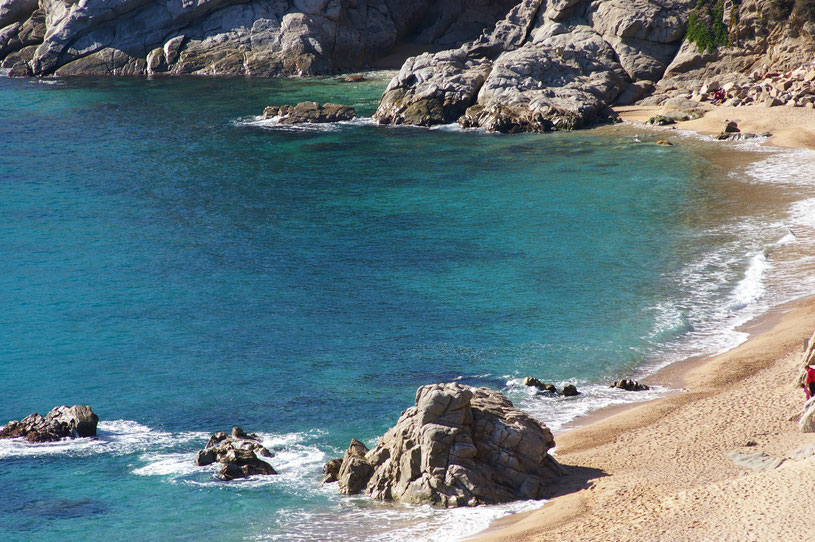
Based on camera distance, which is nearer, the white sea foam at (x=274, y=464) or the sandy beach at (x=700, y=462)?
the sandy beach at (x=700, y=462)

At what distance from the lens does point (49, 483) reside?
1983 cm

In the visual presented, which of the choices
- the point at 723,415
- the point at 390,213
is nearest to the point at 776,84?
the point at 390,213

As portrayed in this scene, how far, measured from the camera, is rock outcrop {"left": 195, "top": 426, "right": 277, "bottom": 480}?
781 inches

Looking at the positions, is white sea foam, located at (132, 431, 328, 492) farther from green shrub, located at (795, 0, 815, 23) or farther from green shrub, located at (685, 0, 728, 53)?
green shrub, located at (795, 0, 815, 23)

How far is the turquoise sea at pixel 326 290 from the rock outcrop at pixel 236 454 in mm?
327

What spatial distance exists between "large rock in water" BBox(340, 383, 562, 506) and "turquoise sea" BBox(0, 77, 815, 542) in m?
0.49

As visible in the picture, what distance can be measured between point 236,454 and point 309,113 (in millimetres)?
45715

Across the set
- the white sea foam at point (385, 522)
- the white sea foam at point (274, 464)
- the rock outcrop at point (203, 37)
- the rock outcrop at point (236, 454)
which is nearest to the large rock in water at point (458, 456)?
the white sea foam at point (385, 522)

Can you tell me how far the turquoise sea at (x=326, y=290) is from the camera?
19875 millimetres

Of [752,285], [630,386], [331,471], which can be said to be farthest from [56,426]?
[752,285]

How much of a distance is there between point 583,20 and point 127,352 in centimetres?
5164

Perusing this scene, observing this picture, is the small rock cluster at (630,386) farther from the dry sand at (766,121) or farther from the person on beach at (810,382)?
the dry sand at (766,121)

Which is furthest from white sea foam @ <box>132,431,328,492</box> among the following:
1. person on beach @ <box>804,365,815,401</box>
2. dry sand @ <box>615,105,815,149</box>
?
dry sand @ <box>615,105,815,149</box>

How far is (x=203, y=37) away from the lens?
3204 inches
